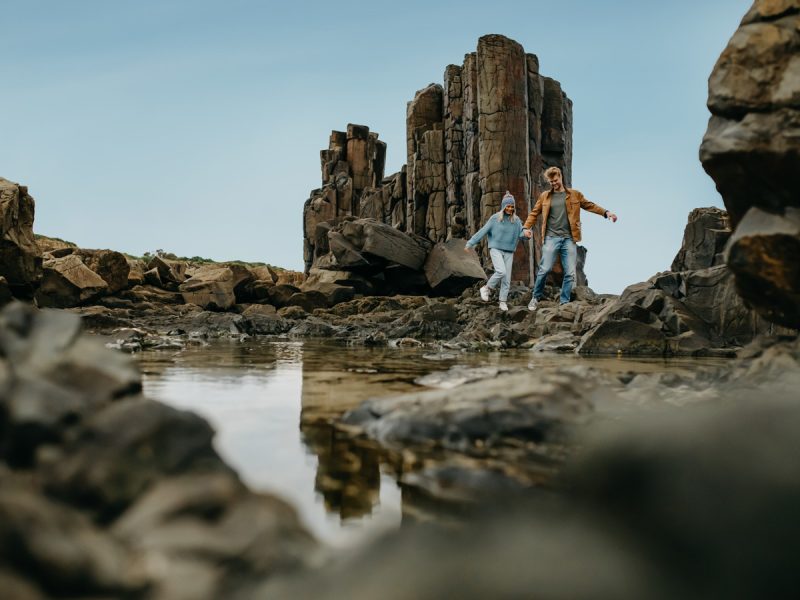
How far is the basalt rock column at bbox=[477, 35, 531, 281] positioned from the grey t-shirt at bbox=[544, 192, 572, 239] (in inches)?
328

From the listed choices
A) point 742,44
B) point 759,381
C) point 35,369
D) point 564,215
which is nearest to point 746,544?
point 35,369

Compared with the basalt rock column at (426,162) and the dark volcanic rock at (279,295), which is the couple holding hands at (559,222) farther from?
the basalt rock column at (426,162)

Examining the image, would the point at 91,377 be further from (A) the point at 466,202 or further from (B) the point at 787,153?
(A) the point at 466,202

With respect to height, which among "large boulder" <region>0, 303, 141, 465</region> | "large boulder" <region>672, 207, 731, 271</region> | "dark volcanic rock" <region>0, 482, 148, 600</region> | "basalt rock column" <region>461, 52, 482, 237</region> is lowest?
"dark volcanic rock" <region>0, 482, 148, 600</region>

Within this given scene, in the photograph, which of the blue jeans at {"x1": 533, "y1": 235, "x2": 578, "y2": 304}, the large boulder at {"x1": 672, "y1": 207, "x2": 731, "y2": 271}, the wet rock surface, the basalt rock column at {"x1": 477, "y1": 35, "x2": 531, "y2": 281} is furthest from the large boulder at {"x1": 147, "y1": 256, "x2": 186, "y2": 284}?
the wet rock surface

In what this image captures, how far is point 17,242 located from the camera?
11797 mm

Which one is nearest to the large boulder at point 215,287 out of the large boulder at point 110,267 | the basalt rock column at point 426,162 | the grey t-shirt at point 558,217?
the large boulder at point 110,267

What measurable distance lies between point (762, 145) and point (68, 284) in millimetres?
15288

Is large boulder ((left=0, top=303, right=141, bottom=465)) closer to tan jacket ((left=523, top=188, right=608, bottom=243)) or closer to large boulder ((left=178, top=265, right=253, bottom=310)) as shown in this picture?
tan jacket ((left=523, top=188, right=608, bottom=243))

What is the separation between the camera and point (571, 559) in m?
1.06

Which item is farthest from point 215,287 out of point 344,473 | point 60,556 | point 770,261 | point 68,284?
point 60,556

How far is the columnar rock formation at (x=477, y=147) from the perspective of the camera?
19.3 m

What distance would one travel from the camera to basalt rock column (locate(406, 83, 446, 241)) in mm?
23281

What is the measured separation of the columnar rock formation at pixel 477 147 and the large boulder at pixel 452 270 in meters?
1.28
